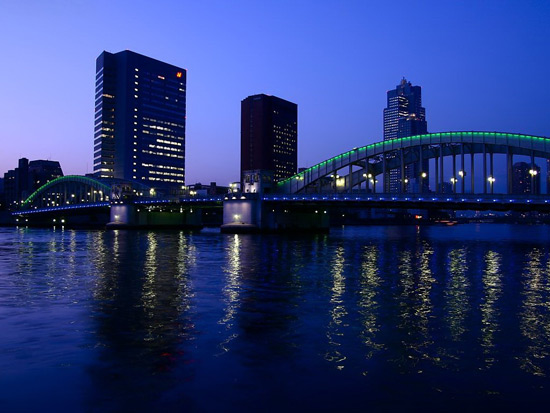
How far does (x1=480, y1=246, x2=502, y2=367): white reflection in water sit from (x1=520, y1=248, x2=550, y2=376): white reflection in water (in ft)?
2.48

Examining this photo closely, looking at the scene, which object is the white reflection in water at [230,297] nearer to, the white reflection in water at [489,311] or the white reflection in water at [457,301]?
the white reflection in water at [457,301]

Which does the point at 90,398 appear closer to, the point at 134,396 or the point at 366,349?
the point at 134,396

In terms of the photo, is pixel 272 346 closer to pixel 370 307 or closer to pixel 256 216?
pixel 370 307

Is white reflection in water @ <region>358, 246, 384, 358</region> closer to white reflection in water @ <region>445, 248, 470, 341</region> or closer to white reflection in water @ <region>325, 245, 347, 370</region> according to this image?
white reflection in water @ <region>325, 245, 347, 370</region>

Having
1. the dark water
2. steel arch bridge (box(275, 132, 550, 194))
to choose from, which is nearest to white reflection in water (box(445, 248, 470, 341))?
the dark water

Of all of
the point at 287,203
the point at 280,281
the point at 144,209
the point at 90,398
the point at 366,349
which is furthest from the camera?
the point at 144,209

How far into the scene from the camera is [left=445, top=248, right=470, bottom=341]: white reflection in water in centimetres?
1530

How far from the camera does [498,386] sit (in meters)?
10.0

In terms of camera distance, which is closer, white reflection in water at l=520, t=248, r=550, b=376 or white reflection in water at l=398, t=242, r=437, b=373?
white reflection in water at l=520, t=248, r=550, b=376

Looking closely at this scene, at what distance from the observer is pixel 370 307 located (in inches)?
749

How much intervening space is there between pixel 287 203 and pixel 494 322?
8797 cm

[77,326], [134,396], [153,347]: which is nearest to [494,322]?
[153,347]

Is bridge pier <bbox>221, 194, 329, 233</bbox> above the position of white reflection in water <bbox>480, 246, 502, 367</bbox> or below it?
above

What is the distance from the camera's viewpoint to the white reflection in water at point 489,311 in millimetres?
13023
